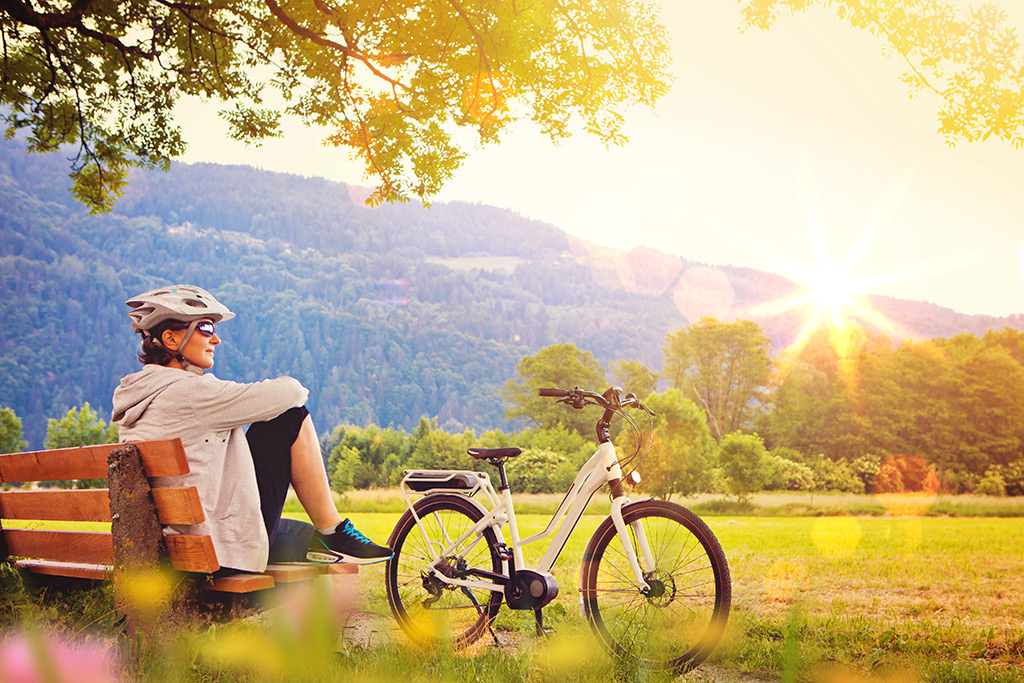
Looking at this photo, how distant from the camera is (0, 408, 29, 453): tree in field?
32.2 meters

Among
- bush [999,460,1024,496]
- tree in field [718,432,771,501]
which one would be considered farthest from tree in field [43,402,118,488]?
bush [999,460,1024,496]

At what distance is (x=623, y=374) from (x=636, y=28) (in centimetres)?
1554

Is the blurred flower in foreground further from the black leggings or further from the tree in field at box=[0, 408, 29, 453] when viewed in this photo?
the tree in field at box=[0, 408, 29, 453]

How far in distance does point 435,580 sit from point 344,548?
774 mm

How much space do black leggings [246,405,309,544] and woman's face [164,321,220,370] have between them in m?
0.42

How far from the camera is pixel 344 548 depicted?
3.42 m

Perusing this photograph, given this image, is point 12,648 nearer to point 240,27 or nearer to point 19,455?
point 19,455

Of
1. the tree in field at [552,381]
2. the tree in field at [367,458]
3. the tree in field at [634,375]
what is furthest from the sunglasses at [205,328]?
the tree in field at [634,375]

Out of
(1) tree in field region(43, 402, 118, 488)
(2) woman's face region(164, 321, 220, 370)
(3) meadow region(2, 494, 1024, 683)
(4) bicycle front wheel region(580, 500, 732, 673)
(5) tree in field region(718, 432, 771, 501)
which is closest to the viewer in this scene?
(3) meadow region(2, 494, 1024, 683)

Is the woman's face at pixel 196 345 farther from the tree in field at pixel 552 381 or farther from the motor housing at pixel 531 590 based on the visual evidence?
the tree in field at pixel 552 381

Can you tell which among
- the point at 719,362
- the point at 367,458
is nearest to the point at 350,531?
the point at 367,458

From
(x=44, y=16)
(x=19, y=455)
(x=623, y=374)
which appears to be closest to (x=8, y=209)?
(x=623, y=374)

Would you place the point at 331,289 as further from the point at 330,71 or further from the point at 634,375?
the point at 330,71

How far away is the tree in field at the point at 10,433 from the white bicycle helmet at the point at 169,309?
34.0 meters
